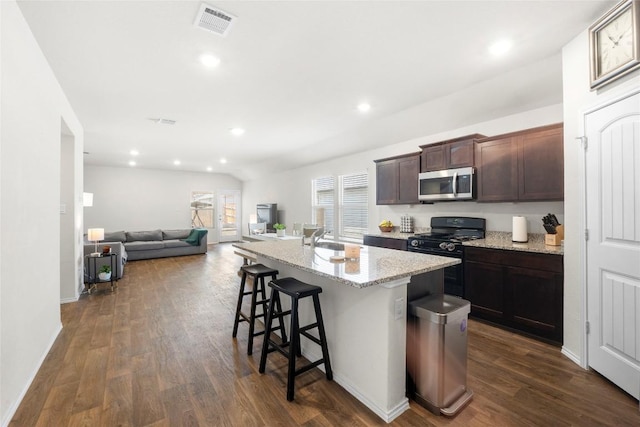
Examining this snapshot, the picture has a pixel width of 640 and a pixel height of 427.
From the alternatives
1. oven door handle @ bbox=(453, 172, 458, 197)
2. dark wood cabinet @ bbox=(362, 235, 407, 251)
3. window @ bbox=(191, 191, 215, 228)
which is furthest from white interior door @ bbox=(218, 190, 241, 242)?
oven door handle @ bbox=(453, 172, 458, 197)

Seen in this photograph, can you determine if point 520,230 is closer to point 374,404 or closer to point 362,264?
point 362,264

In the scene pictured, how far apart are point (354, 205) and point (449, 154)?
2.44m

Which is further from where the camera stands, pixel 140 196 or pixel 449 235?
pixel 140 196

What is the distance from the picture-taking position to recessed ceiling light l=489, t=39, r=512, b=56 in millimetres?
2411

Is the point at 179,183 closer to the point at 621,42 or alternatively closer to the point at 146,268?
the point at 146,268

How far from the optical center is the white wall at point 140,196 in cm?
883

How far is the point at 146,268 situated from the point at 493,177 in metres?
6.82

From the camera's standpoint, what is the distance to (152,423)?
1730 millimetres

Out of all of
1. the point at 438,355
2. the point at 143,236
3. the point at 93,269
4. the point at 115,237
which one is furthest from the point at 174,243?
the point at 438,355

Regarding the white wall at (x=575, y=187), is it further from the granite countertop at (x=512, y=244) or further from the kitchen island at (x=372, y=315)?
the kitchen island at (x=372, y=315)

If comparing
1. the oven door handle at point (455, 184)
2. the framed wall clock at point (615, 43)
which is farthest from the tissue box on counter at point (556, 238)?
the framed wall clock at point (615, 43)

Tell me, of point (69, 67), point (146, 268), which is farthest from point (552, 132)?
point (146, 268)

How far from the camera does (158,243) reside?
754 cm

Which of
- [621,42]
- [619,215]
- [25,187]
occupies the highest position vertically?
[621,42]
